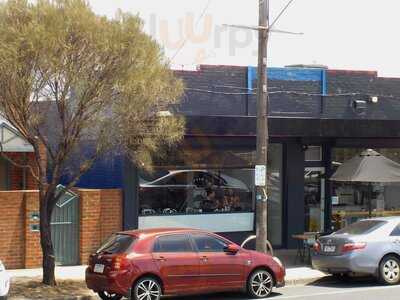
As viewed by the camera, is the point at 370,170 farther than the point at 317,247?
Yes

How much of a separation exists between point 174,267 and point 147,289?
0.62 metres

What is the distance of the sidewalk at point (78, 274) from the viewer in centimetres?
1514

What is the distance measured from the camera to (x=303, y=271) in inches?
656

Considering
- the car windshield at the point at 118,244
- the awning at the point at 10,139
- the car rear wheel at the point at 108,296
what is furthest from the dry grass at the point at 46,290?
the awning at the point at 10,139

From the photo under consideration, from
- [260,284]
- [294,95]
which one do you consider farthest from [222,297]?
[294,95]

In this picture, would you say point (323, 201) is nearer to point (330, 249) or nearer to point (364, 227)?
point (364, 227)

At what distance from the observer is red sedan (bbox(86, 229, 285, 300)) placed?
1218 cm

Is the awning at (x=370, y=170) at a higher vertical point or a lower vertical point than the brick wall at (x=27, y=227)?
higher

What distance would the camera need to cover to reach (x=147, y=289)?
40.3ft

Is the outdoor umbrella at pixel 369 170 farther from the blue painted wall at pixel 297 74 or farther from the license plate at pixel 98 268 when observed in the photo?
the license plate at pixel 98 268

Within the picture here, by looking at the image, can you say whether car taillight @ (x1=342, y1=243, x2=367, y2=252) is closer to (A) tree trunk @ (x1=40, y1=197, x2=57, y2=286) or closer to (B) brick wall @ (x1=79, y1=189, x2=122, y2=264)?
(B) brick wall @ (x1=79, y1=189, x2=122, y2=264)

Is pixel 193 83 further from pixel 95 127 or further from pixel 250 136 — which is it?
pixel 95 127

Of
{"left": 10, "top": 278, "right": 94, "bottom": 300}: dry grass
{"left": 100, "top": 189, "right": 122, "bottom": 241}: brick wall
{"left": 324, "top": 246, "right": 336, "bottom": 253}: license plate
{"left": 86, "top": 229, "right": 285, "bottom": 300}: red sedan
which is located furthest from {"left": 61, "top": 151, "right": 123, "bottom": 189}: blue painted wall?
{"left": 324, "top": 246, "right": 336, "bottom": 253}: license plate

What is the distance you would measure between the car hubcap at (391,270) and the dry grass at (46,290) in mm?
5931
